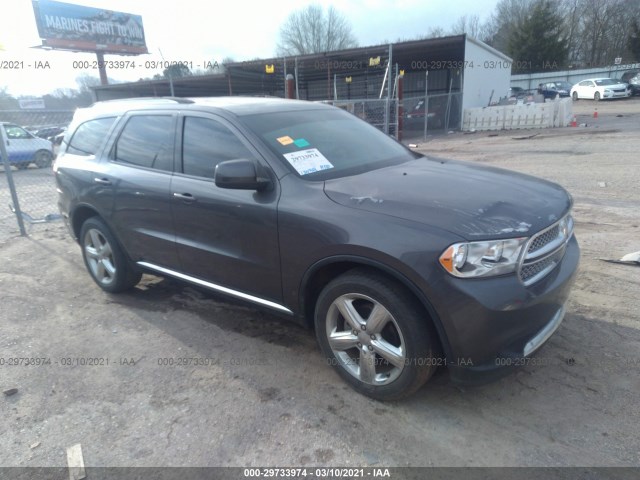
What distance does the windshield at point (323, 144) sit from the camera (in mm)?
3102

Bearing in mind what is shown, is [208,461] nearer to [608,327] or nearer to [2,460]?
[2,460]

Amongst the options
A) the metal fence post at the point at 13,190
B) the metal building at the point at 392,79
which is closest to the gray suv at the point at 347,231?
the metal fence post at the point at 13,190

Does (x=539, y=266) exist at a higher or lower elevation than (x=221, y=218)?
lower

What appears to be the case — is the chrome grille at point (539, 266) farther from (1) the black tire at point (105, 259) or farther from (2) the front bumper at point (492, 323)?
(1) the black tire at point (105, 259)

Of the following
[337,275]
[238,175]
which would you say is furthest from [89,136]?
[337,275]

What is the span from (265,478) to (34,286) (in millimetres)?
3985

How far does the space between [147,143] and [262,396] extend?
238 cm

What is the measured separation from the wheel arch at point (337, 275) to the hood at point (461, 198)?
310 millimetres

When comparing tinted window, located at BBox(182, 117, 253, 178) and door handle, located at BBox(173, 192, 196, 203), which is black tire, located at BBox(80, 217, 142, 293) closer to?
door handle, located at BBox(173, 192, 196, 203)

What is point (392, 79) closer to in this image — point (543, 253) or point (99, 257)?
point (99, 257)

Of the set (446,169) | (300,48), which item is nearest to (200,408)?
(446,169)

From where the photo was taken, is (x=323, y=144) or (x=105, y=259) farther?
(x=105, y=259)

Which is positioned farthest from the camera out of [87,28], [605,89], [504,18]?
[504,18]

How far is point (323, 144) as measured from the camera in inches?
133
